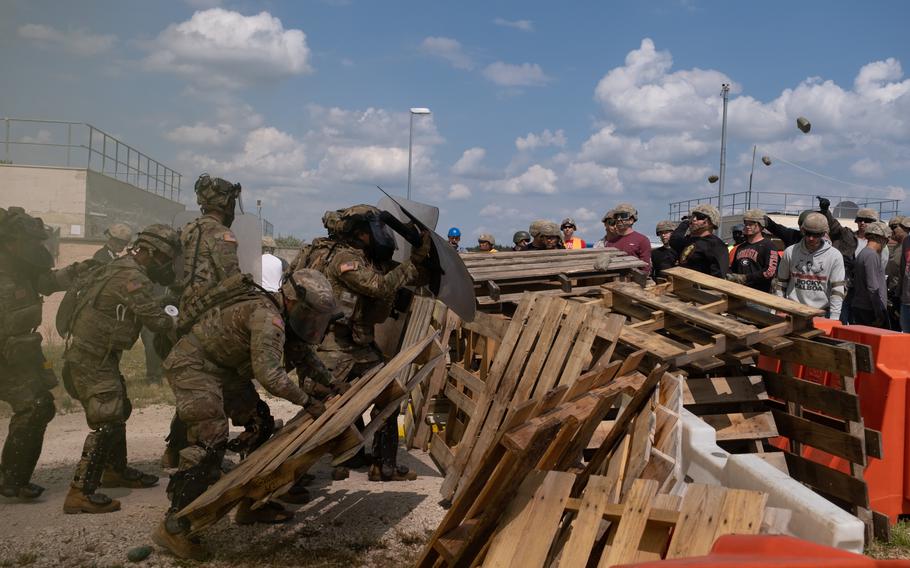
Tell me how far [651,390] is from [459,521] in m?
1.21

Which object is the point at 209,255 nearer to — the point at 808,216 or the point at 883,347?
the point at 883,347

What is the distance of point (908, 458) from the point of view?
15.6ft

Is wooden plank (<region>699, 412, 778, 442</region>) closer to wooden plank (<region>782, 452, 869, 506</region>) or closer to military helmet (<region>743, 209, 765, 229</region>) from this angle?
wooden plank (<region>782, 452, 869, 506</region>)

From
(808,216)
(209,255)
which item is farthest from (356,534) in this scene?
(808,216)

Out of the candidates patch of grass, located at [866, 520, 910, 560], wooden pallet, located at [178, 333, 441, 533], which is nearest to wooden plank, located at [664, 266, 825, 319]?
patch of grass, located at [866, 520, 910, 560]

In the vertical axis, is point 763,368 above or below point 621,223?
below

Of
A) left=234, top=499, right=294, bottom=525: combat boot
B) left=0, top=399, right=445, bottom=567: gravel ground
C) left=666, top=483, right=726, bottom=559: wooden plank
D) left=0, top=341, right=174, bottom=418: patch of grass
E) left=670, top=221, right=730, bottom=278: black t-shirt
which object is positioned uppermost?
left=670, top=221, right=730, bottom=278: black t-shirt

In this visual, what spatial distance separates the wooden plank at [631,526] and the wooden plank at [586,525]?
7 cm

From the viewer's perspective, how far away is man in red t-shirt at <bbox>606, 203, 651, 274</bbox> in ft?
27.1

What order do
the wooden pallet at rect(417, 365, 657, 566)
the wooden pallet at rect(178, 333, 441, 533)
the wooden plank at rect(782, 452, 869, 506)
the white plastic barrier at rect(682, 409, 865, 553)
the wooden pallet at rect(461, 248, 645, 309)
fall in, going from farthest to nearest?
the wooden pallet at rect(461, 248, 645, 309), the wooden plank at rect(782, 452, 869, 506), the wooden pallet at rect(178, 333, 441, 533), the wooden pallet at rect(417, 365, 657, 566), the white plastic barrier at rect(682, 409, 865, 553)

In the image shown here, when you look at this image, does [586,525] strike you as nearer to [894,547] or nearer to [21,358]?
[894,547]

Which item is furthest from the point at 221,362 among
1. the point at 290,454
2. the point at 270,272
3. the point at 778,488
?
the point at 270,272

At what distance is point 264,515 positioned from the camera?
4.91 meters

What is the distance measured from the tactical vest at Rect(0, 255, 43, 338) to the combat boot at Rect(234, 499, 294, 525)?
219cm
